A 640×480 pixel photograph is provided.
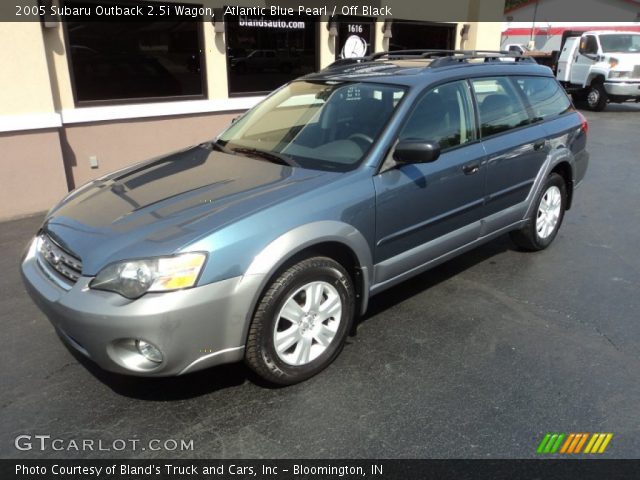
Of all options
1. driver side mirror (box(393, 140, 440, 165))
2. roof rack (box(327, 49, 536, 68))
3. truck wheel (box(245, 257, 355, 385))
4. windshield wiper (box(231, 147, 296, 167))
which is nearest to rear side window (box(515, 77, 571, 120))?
roof rack (box(327, 49, 536, 68))

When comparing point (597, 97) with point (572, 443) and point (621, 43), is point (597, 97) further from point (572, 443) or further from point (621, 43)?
point (572, 443)

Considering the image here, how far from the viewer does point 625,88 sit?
49.7ft

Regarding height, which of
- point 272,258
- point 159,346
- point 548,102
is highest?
point 548,102

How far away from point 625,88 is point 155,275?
1640cm

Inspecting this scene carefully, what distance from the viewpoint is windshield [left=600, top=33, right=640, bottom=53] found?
15556mm

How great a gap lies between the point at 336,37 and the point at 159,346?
7.82 m

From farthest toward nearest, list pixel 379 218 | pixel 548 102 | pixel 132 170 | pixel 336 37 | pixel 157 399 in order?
pixel 336 37 < pixel 548 102 < pixel 132 170 < pixel 379 218 < pixel 157 399

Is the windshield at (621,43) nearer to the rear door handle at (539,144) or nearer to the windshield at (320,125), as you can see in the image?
the rear door handle at (539,144)

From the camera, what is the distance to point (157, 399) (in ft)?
9.73

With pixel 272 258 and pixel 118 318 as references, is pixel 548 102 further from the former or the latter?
pixel 118 318

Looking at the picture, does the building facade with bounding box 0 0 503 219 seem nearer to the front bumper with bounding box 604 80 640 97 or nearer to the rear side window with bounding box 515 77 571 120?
the rear side window with bounding box 515 77 571 120

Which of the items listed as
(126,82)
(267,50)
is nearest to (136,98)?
(126,82)

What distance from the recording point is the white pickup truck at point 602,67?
49.7 ft
